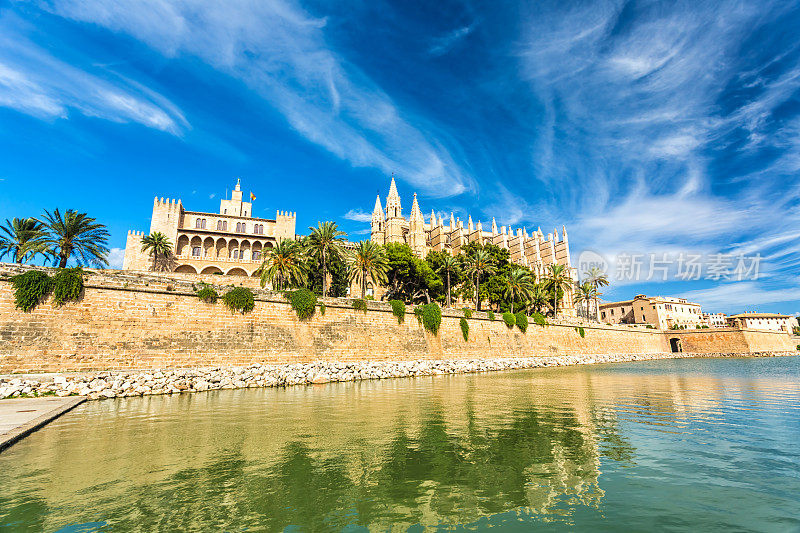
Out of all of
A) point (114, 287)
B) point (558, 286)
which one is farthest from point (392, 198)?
point (114, 287)

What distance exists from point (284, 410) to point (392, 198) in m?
65.6

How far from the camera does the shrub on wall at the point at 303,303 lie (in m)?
24.8

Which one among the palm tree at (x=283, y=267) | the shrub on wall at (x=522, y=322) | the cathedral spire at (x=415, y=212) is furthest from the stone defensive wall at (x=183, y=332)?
the cathedral spire at (x=415, y=212)

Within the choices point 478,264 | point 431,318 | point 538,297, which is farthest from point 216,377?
point 538,297

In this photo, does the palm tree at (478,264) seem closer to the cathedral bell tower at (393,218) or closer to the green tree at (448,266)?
the green tree at (448,266)

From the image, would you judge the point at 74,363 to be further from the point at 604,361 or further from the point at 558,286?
the point at 558,286

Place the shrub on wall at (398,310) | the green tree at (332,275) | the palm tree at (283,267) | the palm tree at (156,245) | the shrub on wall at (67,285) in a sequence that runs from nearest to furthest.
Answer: the shrub on wall at (67,285), the shrub on wall at (398,310), the palm tree at (283,267), the green tree at (332,275), the palm tree at (156,245)

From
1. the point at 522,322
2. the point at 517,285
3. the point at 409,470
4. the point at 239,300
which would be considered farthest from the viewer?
the point at 517,285

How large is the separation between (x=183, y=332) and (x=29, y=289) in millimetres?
6548

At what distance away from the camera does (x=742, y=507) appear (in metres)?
4.76

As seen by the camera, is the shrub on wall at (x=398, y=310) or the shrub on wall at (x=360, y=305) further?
the shrub on wall at (x=398, y=310)

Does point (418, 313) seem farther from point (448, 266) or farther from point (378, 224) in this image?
point (378, 224)

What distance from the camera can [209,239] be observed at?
52.9 metres

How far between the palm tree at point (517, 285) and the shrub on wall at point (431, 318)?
1650cm
